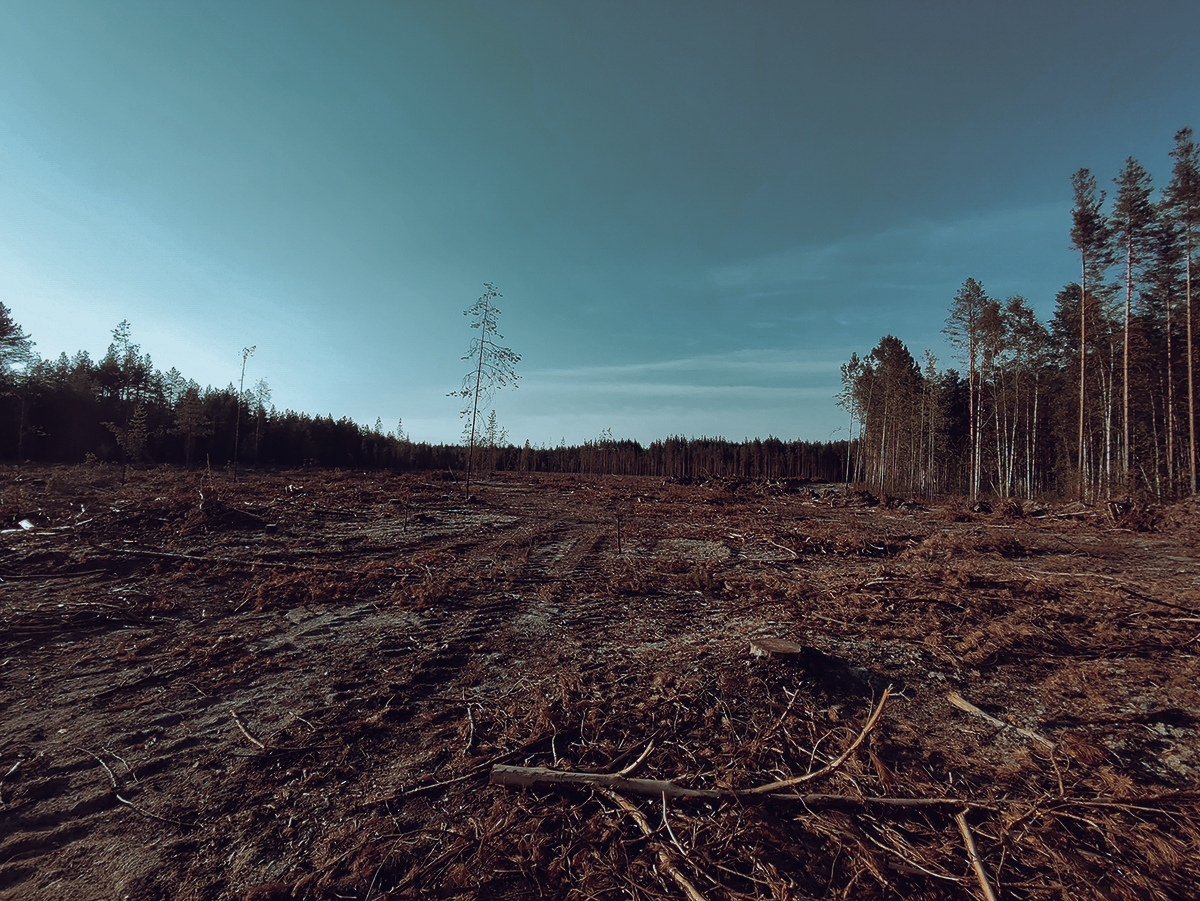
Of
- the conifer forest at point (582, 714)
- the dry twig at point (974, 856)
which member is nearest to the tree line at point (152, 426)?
the conifer forest at point (582, 714)

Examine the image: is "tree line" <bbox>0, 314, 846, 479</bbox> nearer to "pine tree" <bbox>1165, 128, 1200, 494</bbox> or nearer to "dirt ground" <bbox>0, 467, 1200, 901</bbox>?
"dirt ground" <bbox>0, 467, 1200, 901</bbox>

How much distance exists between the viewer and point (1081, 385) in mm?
17984

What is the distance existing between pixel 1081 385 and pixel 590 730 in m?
24.6

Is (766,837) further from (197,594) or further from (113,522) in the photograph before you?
(113,522)

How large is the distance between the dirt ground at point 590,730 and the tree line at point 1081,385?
1786 centimetres

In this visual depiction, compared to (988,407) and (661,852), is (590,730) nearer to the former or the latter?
(661,852)

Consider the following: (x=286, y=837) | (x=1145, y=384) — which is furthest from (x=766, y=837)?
(x=1145, y=384)

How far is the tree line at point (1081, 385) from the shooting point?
1702cm

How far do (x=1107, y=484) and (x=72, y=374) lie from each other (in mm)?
54115

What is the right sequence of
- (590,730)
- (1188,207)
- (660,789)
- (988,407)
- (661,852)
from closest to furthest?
(661,852)
(660,789)
(590,730)
(1188,207)
(988,407)

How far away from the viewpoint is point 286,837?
7.18ft

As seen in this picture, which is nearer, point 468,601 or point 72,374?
point 468,601

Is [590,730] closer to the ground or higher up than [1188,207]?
closer to the ground

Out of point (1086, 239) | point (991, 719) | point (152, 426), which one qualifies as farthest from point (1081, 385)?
point (152, 426)
